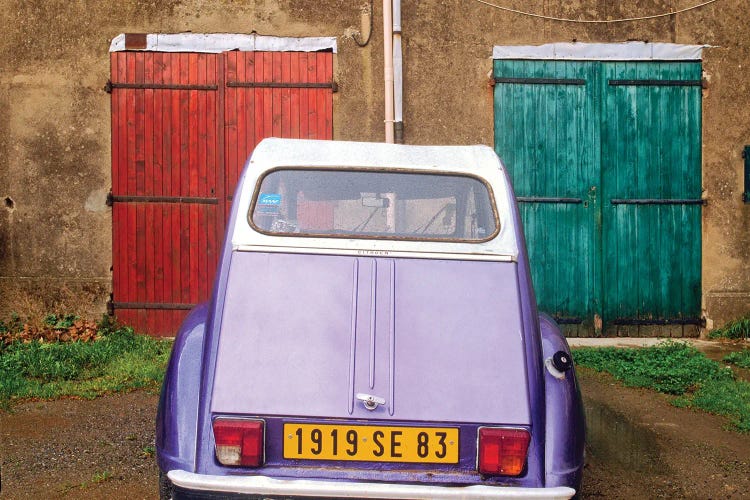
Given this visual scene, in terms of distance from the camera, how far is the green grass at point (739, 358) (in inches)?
254

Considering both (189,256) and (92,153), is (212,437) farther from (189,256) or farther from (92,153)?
(92,153)

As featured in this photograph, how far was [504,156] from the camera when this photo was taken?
7.60 metres

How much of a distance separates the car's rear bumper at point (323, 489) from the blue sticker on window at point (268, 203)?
3.87 feet

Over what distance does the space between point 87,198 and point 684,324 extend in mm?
6178

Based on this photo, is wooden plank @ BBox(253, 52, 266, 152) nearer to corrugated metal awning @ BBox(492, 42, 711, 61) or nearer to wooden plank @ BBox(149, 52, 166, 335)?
wooden plank @ BBox(149, 52, 166, 335)

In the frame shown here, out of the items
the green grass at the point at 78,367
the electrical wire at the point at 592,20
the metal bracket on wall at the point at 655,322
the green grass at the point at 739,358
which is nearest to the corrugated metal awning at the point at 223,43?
the electrical wire at the point at 592,20

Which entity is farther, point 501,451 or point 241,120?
point 241,120

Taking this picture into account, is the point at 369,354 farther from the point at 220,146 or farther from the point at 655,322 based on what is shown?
the point at 655,322

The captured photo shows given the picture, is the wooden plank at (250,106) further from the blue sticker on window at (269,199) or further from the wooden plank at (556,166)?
the blue sticker on window at (269,199)

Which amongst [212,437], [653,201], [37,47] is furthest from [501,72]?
[212,437]

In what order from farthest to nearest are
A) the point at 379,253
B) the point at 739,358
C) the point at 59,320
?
the point at 59,320 → the point at 739,358 → the point at 379,253

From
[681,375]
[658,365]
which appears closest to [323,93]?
[658,365]

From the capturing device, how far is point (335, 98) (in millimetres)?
7523

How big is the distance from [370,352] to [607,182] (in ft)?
18.1
